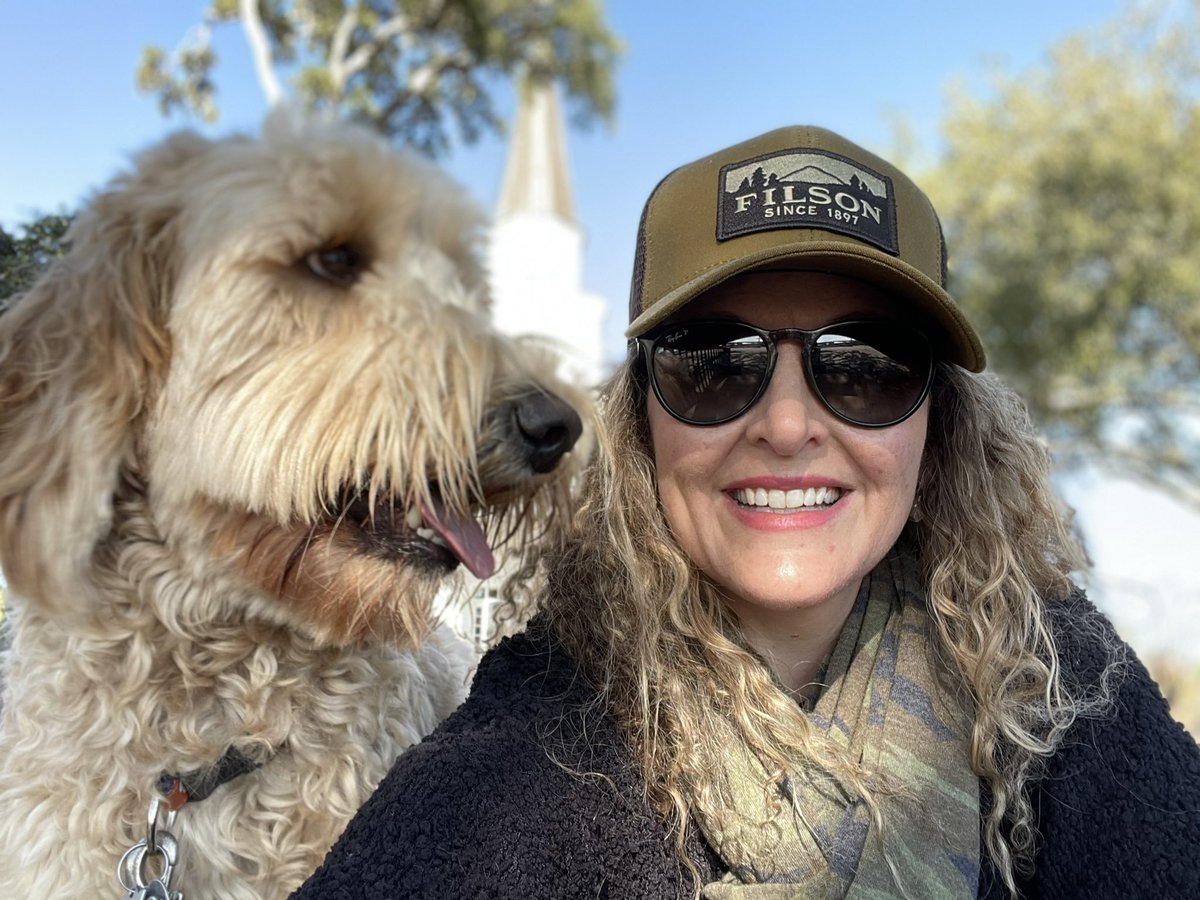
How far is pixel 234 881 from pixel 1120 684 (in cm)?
218

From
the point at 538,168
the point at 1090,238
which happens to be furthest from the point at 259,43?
the point at 538,168

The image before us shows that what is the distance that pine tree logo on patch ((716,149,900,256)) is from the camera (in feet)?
7.86

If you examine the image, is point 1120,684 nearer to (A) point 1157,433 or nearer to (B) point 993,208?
(B) point 993,208

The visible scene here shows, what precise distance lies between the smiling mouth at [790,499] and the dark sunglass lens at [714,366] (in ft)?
0.67

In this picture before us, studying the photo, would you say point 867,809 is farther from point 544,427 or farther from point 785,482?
point 544,427

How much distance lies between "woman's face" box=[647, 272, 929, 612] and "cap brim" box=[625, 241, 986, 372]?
0.33ft

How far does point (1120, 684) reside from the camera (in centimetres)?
255

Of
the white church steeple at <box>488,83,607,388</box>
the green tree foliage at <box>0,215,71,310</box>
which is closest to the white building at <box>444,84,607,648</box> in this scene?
the white church steeple at <box>488,83,607,388</box>

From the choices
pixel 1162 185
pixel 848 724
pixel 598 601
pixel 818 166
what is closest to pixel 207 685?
pixel 598 601

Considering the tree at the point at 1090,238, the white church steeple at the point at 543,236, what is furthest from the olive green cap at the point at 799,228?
the tree at the point at 1090,238

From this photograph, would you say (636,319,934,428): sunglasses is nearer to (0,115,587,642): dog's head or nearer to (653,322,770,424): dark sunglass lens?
(653,322,770,424): dark sunglass lens

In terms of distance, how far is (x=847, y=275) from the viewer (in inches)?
98.0

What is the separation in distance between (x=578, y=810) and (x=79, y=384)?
1.43m

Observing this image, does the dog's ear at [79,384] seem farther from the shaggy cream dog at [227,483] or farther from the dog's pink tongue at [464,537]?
the dog's pink tongue at [464,537]
